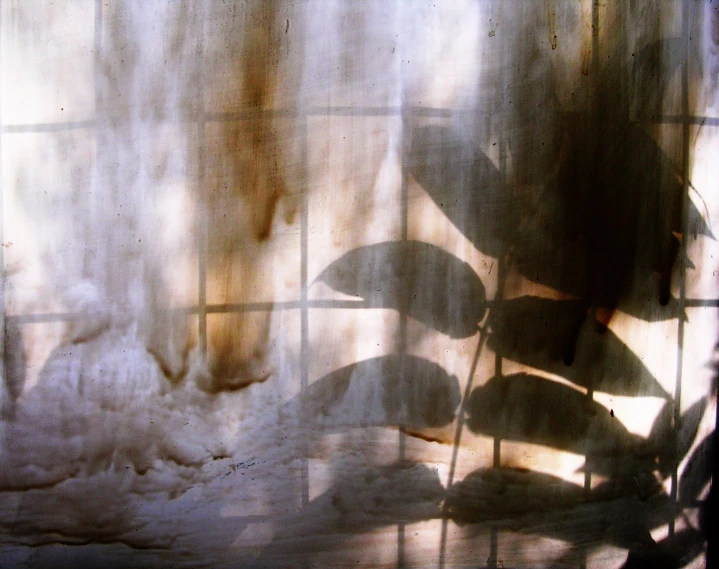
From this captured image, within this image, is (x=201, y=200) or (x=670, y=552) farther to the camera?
(x=670, y=552)

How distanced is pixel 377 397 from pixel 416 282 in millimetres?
259

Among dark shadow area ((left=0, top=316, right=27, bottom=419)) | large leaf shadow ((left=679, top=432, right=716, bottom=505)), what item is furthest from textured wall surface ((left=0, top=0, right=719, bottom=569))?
large leaf shadow ((left=679, top=432, right=716, bottom=505))

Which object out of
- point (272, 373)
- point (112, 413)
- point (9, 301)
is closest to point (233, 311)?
point (272, 373)

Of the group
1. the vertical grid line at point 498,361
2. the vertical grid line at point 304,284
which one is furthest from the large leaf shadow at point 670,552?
the vertical grid line at point 304,284

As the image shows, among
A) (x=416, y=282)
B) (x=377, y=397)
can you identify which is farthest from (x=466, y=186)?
(x=377, y=397)

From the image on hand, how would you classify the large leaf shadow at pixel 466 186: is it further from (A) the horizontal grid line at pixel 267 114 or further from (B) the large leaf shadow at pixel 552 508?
(B) the large leaf shadow at pixel 552 508

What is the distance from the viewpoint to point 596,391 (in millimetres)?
1103

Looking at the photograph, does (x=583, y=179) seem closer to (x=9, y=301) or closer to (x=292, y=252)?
(x=292, y=252)

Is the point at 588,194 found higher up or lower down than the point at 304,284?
higher up

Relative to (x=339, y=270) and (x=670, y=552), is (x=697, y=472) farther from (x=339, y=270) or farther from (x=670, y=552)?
(x=339, y=270)

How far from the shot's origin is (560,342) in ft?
3.57

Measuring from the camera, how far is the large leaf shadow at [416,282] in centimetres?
105

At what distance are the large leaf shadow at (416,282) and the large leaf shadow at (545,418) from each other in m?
0.15

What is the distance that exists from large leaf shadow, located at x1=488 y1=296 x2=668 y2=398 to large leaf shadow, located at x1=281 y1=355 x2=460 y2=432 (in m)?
0.17
